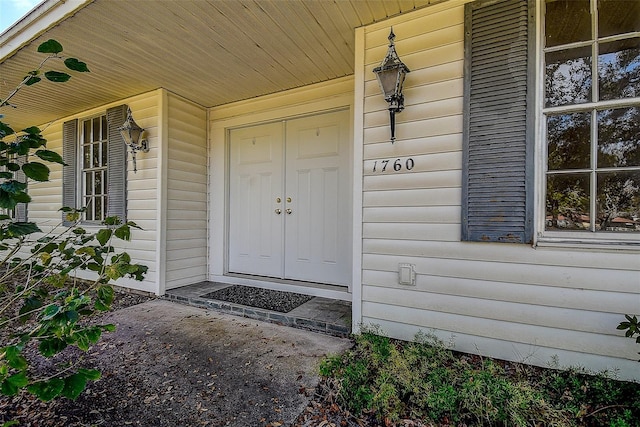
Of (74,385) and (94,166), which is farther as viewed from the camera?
(94,166)

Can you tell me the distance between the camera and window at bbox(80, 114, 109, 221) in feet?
13.7

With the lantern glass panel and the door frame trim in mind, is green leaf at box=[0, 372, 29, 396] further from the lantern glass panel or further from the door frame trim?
the door frame trim

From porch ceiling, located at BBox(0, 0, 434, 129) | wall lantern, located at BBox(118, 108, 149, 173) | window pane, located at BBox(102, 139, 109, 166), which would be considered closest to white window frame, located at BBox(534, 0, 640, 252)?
porch ceiling, located at BBox(0, 0, 434, 129)

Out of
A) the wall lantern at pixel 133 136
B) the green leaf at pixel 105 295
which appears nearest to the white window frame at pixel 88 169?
the wall lantern at pixel 133 136

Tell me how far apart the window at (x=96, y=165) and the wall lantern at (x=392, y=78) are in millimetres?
3401

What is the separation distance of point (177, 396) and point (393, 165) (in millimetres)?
2106

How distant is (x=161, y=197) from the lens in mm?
3590

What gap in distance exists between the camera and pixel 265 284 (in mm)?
3705

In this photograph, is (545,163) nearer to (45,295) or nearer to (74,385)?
(74,385)

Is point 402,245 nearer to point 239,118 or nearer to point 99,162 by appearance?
point 239,118

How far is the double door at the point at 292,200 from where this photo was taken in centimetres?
337

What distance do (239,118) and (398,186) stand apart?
8.24ft

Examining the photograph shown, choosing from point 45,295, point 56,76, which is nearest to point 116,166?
point 45,295

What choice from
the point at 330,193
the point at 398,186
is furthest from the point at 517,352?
the point at 330,193
